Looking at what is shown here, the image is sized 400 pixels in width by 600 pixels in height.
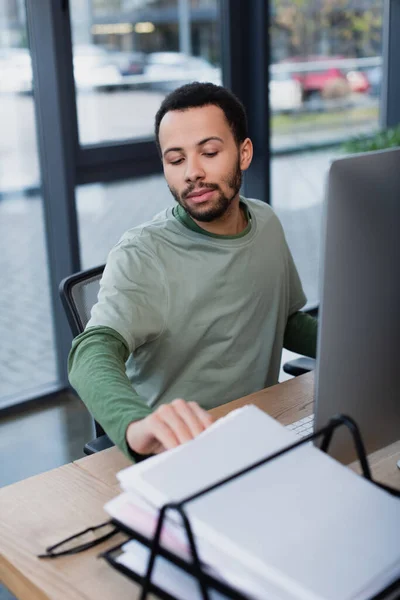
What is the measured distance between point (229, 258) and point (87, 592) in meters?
0.79

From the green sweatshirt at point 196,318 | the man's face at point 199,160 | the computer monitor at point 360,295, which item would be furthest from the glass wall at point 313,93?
the computer monitor at point 360,295

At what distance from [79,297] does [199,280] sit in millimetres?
290

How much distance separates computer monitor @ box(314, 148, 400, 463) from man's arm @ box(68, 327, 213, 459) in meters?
0.16

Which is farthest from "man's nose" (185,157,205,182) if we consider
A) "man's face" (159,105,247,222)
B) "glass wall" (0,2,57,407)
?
"glass wall" (0,2,57,407)

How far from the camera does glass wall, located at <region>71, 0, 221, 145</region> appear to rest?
3.11 metres

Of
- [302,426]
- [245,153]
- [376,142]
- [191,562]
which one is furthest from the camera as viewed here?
[376,142]

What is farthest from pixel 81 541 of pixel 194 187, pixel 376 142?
pixel 376 142

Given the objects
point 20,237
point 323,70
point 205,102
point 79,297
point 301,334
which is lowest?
point 20,237

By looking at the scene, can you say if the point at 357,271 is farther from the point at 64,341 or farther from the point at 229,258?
the point at 64,341

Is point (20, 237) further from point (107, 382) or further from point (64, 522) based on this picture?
point (64, 522)

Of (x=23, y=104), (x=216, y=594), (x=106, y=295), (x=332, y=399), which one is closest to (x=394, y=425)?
(x=332, y=399)

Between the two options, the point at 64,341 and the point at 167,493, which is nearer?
the point at 167,493

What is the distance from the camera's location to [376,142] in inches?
155

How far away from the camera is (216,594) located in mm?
847
